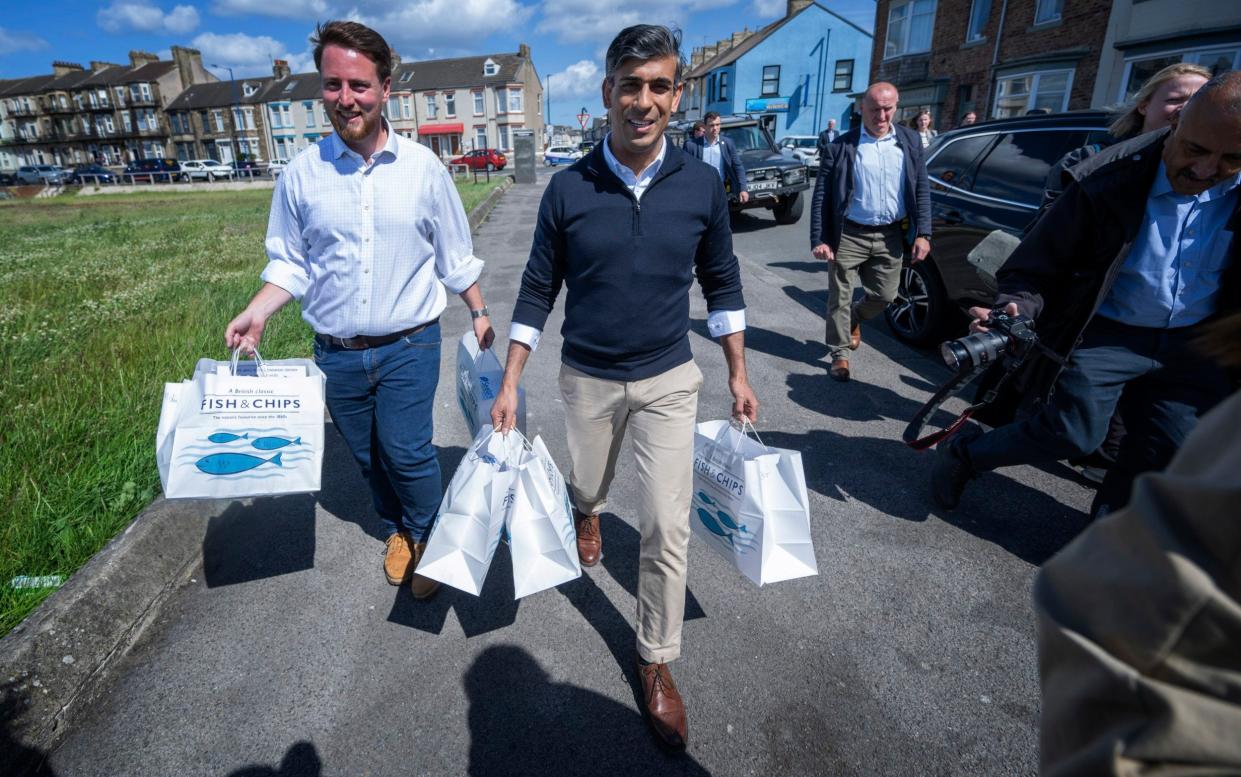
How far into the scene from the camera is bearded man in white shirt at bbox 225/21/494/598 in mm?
2471

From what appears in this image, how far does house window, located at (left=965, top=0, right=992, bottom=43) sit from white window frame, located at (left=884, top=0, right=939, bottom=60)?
191cm

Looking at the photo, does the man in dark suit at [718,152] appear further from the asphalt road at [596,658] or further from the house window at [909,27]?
the house window at [909,27]

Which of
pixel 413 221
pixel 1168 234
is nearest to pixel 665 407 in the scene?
pixel 413 221

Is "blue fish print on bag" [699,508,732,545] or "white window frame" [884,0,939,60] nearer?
"blue fish print on bag" [699,508,732,545]

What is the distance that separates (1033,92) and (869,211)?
60.6 feet

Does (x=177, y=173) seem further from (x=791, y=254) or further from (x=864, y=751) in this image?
(x=864, y=751)

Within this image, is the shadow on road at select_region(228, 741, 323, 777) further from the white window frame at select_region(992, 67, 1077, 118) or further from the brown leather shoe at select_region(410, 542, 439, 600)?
the white window frame at select_region(992, 67, 1077, 118)

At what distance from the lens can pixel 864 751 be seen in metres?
2.16

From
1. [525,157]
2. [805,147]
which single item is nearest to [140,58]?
[525,157]

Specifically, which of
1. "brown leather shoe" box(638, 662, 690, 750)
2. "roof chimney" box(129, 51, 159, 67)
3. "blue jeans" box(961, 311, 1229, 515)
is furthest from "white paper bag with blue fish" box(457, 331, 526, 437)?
"roof chimney" box(129, 51, 159, 67)

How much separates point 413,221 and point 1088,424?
300 centimetres

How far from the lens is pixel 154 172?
50.5m

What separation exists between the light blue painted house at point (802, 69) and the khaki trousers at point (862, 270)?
4164 centimetres

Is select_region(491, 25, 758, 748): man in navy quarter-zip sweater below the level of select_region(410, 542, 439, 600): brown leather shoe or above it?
above
